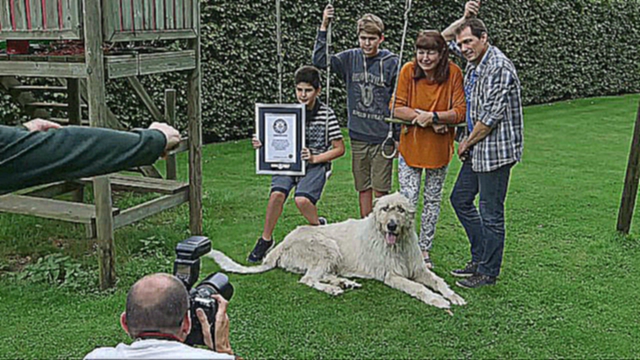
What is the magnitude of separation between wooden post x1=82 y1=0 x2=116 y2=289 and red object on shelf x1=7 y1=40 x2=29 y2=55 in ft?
3.24

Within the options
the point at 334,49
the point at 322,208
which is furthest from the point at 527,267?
the point at 334,49

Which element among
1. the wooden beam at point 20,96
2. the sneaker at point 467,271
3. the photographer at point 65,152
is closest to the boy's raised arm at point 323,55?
the sneaker at point 467,271

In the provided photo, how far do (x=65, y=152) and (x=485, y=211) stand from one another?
3377 millimetres

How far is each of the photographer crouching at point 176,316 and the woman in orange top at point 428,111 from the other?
2656 millimetres

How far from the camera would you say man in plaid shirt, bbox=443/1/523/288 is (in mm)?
4668

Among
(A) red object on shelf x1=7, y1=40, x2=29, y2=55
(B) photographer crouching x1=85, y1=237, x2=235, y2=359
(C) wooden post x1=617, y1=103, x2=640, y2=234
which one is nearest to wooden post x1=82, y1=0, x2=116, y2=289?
(A) red object on shelf x1=7, y1=40, x2=29, y2=55

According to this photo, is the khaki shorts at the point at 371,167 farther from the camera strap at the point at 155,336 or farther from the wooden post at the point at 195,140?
the camera strap at the point at 155,336

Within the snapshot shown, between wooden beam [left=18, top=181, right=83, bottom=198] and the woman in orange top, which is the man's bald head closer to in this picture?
the woman in orange top

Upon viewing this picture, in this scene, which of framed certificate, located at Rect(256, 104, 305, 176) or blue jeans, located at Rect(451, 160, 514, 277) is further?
framed certificate, located at Rect(256, 104, 305, 176)

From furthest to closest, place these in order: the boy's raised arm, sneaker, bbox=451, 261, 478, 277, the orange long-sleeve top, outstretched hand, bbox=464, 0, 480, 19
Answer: the boy's raised arm
sneaker, bbox=451, 261, 478, 277
the orange long-sleeve top
outstretched hand, bbox=464, 0, 480, 19

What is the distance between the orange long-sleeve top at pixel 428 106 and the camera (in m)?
5.14

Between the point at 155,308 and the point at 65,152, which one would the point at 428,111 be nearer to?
the point at 155,308

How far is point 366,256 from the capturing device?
17.0 ft

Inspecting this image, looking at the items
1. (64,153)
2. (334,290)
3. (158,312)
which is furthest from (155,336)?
(334,290)
